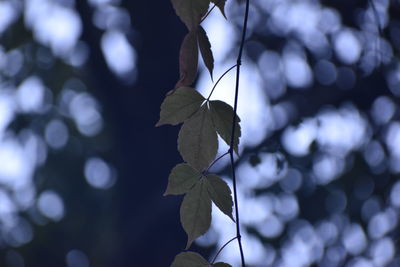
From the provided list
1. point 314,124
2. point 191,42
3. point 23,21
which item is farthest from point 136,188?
point 191,42

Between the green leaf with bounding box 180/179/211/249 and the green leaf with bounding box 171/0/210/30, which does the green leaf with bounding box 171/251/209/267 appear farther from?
the green leaf with bounding box 171/0/210/30

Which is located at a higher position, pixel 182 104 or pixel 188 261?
pixel 182 104

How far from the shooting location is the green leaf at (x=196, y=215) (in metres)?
0.51

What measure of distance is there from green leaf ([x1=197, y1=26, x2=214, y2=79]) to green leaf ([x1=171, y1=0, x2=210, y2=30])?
3cm

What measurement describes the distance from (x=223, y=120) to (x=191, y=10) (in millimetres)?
111

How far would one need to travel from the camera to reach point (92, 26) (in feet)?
12.8

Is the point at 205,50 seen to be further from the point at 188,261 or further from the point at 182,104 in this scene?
the point at 188,261

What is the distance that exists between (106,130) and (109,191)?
41 centimetres

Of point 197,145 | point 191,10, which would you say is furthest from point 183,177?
point 191,10

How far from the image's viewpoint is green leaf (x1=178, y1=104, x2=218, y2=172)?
0.51 meters

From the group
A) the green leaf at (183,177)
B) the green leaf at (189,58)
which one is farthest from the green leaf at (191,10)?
the green leaf at (183,177)

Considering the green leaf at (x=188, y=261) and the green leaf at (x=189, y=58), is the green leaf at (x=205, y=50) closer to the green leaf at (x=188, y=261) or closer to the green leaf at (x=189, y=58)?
the green leaf at (x=189, y=58)

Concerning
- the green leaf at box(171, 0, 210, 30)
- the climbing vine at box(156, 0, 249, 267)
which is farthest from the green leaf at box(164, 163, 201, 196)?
the green leaf at box(171, 0, 210, 30)

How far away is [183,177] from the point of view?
1.72ft
